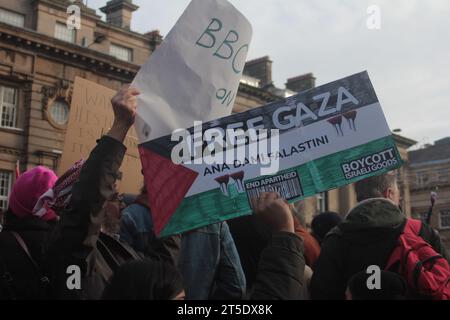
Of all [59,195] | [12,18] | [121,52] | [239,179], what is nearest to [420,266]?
[239,179]

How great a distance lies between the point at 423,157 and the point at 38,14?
42.9m

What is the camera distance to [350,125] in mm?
2600

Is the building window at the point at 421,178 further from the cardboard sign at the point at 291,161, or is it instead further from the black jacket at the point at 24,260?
the black jacket at the point at 24,260

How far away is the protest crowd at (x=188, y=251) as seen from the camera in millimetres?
2281

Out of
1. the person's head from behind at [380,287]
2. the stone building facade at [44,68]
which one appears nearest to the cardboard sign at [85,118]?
the person's head from behind at [380,287]

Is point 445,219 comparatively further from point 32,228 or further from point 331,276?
point 32,228

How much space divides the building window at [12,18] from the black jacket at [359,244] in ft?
73.4

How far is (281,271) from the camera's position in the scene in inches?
88.8

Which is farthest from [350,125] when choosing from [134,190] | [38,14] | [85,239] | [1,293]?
[38,14]

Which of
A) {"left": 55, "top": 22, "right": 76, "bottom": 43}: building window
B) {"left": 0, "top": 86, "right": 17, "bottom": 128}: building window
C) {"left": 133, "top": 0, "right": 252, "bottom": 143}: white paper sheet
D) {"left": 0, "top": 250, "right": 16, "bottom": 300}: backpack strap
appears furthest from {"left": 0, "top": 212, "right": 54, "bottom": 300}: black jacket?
{"left": 55, "top": 22, "right": 76, "bottom": 43}: building window

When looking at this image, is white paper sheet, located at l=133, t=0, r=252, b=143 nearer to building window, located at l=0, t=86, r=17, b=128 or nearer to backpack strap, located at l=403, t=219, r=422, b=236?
backpack strap, located at l=403, t=219, r=422, b=236

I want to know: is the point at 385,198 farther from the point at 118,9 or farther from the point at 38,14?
the point at 118,9
